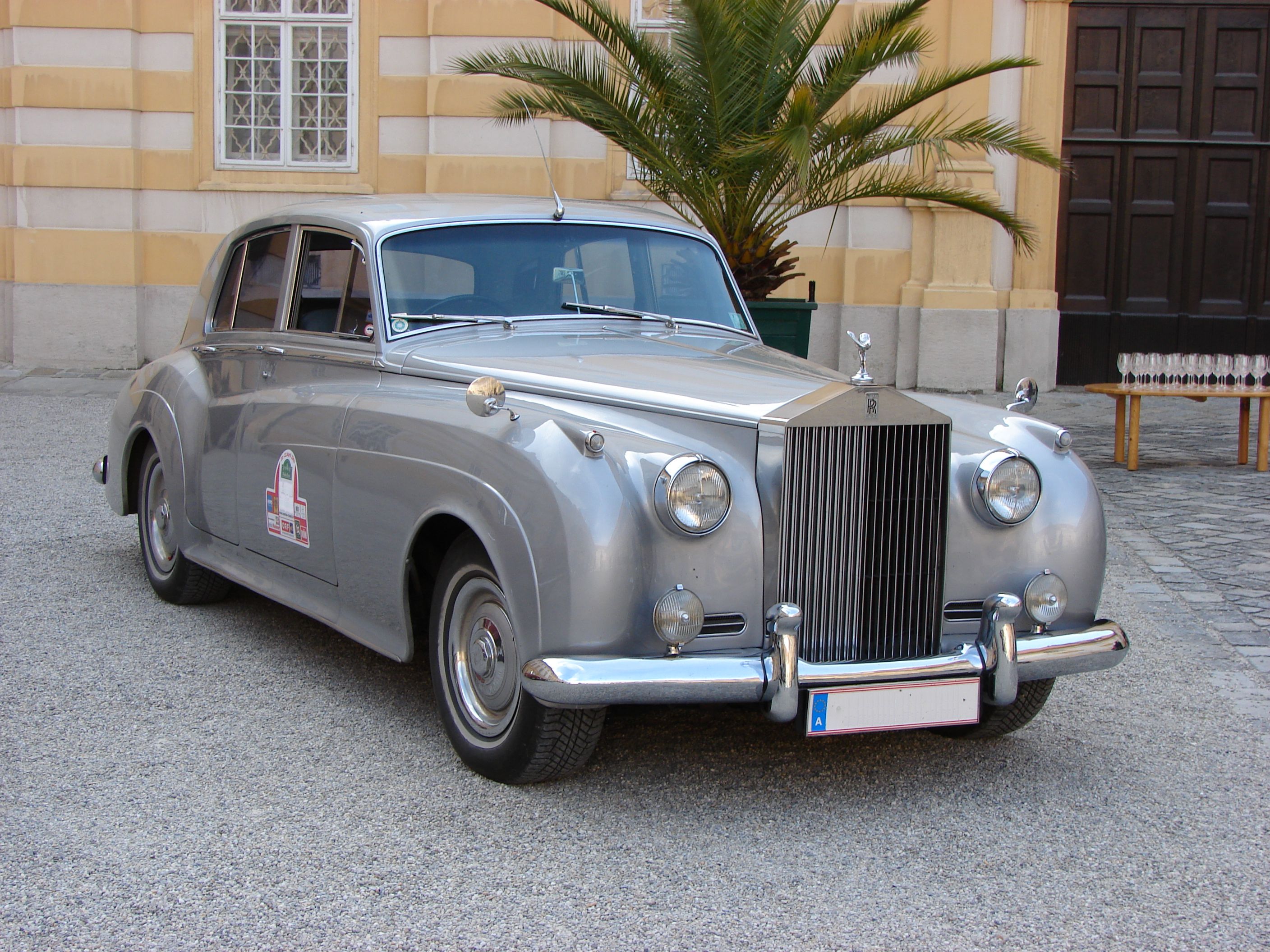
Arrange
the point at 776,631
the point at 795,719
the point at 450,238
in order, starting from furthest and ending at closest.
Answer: the point at 450,238
the point at 795,719
the point at 776,631

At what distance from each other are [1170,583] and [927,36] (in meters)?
4.97

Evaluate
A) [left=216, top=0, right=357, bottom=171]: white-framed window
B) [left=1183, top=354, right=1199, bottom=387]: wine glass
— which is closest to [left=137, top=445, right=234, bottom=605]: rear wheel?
[left=1183, top=354, right=1199, bottom=387]: wine glass

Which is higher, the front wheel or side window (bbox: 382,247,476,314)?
side window (bbox: 382,247,476,314)

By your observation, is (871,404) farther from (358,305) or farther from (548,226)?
(358,305)

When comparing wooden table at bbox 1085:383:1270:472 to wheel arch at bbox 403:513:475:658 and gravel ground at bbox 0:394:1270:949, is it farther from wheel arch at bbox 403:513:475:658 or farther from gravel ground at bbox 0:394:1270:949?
wheel arch at bbox 403:513:475:658

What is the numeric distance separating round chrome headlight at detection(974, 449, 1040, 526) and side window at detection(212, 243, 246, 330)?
313cm

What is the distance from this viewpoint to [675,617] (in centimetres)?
325

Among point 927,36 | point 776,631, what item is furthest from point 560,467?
point 927,36

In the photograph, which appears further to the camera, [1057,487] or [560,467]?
[1057,487]

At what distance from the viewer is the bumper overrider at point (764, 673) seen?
3170 mm

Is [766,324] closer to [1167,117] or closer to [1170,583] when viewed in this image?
[1170,583]

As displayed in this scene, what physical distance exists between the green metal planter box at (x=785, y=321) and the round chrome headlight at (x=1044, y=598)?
18.8 feet

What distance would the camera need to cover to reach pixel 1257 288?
44.3 feet

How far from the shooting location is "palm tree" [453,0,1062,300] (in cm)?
863
